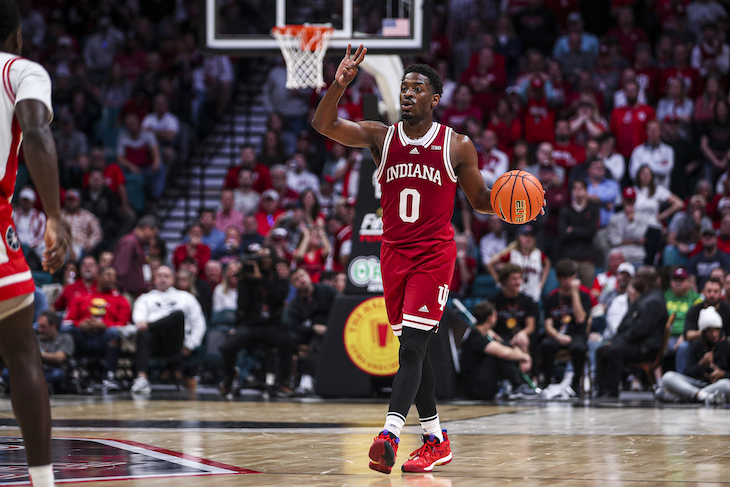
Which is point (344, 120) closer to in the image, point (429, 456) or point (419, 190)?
point (419, 190)

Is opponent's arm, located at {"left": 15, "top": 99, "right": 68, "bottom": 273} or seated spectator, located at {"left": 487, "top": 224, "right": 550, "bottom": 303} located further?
seated spectator, located at {"left": 487, "top": 224, "right": 550, "bottom": 303}

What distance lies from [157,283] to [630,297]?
6287 mm

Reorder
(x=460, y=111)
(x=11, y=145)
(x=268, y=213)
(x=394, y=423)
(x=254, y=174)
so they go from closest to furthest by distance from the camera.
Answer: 1. (x=11, y=145)
2. (x=394, y=423)
3. (x=268, y=213)
4. (x=460, y=111)
5. (x=254, y=174)

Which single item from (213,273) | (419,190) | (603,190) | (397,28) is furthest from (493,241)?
(419,190)

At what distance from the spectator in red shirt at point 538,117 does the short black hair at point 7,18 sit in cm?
1243

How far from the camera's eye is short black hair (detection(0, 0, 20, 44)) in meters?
4.11

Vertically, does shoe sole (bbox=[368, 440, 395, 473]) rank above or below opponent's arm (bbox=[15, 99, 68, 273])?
below

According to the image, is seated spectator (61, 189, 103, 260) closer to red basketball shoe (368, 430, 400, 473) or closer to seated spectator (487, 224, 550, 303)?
seated spectator (487, 224, 550, 303)

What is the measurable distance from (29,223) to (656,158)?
9664 millimetres

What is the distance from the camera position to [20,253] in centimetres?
403

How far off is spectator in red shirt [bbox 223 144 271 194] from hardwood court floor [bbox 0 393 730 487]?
6.19 m

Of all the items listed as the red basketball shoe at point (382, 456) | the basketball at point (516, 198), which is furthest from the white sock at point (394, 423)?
the basketball at point (516, 198)

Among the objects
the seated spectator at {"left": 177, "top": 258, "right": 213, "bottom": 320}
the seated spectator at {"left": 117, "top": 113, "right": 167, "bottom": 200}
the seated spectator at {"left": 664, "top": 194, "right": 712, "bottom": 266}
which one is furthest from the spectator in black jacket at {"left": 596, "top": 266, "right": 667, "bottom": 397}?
the seated spectator at {"left": 117, "top": 113, "right": 167, "bottom": 200}

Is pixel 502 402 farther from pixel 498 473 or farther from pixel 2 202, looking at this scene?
pixel 2 202
